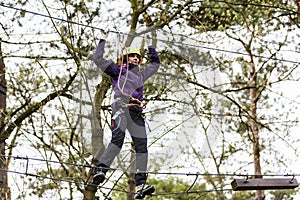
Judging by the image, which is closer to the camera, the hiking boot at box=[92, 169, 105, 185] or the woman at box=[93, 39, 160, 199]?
the woman at box=[93, 39, 160, 199]

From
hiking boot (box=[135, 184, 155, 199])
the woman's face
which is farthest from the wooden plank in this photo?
the woman's face

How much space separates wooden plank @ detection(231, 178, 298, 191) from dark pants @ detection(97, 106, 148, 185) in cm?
98

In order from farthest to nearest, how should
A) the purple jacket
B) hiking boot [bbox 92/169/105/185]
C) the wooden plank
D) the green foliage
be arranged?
the green foliage < the wooden plank < hiking boot [bbox 92/169/105/185] < the purple jacket

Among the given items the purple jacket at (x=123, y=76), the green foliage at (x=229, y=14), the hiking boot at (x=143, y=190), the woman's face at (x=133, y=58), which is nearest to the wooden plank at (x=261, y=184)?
the hiking boot at (x=143, y=190)

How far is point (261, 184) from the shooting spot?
20.6 feet

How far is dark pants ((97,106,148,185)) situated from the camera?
225 inches

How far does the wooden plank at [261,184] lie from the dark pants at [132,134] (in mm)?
978

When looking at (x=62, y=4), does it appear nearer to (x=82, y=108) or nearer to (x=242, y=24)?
(x=82, y=108)

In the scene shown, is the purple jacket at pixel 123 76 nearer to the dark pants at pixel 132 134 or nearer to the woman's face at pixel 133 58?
the woman's face at pixel 133 58

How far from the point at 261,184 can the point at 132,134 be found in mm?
1491

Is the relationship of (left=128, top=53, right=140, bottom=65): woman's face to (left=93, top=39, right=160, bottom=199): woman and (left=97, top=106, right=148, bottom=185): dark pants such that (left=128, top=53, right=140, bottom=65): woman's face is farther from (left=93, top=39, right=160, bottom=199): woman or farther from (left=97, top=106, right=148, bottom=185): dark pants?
(left=97, top=106, right=148, bottom=185): dark pants

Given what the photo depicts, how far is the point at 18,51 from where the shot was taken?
9.52 m

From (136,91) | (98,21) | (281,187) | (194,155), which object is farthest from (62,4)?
(194,155)

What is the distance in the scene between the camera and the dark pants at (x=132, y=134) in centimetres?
571
